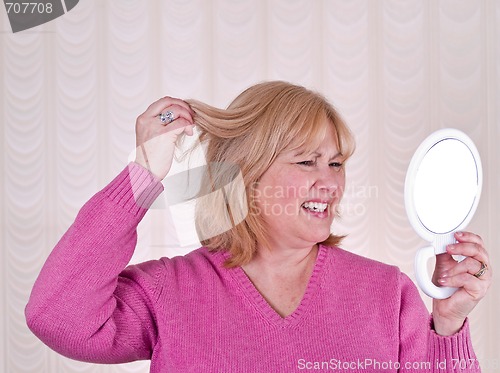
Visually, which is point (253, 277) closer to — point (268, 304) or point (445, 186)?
point (268, 304)

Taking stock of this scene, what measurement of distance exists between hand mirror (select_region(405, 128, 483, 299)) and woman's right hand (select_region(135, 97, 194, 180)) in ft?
1.60

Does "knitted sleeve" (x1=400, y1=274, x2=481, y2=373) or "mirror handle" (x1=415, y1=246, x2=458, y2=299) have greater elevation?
"mirror handle" (x1=415, y1=246, x2=458, y2=299)

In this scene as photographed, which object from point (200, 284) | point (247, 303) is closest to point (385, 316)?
point (247, 303)

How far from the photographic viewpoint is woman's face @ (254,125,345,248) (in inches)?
64.6

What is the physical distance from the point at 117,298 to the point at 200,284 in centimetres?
18

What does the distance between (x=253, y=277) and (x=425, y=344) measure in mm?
404

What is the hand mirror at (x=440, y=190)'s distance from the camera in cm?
149

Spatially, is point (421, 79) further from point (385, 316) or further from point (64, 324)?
point (64, 324)

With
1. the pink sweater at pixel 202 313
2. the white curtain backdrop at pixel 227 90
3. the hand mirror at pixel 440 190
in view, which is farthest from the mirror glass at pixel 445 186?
the white curtain backdrop at pixel 227 90

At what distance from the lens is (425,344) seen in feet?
5.23

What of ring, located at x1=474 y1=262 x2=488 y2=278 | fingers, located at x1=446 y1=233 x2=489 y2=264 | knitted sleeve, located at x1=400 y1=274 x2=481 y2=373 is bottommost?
knitted sleeve, located at x1=400 y1=274 x2=481 y2=373

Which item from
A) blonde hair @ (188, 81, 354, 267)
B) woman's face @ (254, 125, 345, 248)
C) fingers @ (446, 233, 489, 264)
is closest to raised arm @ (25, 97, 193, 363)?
blonde hair @ (188, 81, 354, 267)

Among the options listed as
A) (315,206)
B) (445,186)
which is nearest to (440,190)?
(445,186)

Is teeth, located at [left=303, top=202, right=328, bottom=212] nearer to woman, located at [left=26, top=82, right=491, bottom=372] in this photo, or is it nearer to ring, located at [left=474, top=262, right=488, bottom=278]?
woman, located at [left=26, top=82, right=491, bottom=372]
